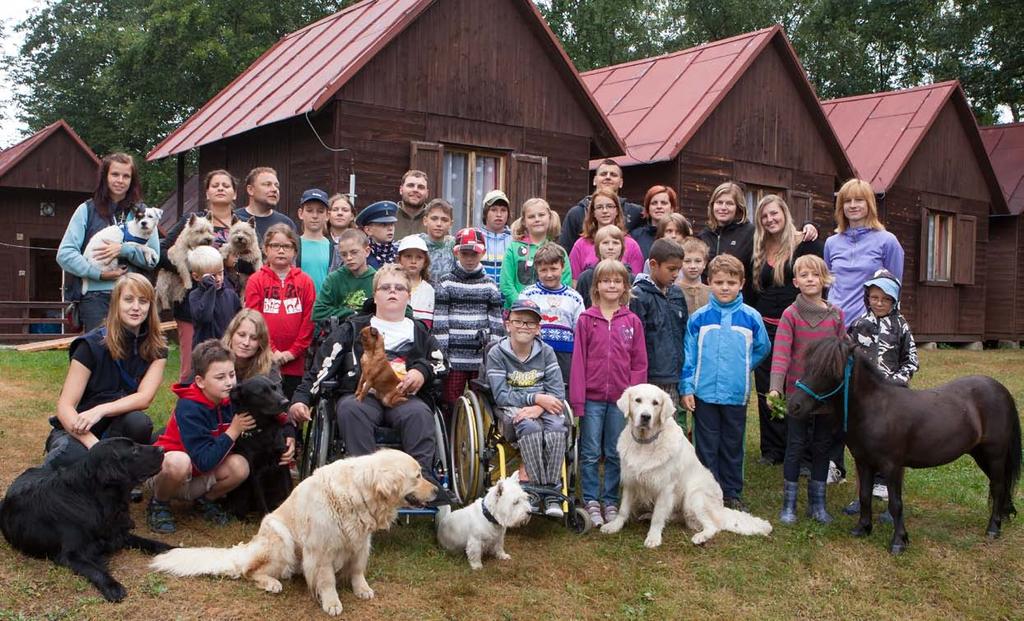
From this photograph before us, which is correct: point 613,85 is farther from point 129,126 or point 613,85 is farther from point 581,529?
point 129,126

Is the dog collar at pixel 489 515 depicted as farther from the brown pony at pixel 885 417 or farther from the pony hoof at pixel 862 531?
the pony hoof at pixel 862 531

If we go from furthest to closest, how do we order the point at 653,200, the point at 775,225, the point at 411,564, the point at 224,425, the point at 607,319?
the point at 653,200 < the point at 775,225 < the point at 607,319 < the point at 224,425 < the point at 411,564

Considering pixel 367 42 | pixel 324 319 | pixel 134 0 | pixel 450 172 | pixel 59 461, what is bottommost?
pixel 59 461

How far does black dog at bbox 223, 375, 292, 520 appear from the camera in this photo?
496cm

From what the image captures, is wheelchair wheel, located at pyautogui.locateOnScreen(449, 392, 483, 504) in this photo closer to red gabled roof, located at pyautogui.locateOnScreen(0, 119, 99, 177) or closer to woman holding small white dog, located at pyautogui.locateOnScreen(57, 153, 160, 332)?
woman holding small white dog, located at pyautogui.locateOnScreen(57, 153, 160, 332)

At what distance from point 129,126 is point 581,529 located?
27.0 metres

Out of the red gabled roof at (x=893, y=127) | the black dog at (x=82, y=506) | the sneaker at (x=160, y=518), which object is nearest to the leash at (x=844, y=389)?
the black dog at (x=82, y=506)

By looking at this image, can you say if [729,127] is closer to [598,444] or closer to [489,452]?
[598,444]

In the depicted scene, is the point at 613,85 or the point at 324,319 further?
the point at 613,85

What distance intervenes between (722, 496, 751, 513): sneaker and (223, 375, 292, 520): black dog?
2775mm

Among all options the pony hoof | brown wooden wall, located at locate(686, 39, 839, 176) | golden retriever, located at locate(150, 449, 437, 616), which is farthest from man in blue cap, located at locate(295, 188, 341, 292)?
brown wooden wall, located at locate(686, 39, 839, 176)

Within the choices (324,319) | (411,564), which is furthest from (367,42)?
(411,564)

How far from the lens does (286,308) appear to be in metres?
6.00

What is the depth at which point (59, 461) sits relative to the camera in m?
4.75
